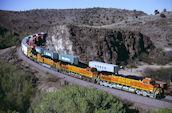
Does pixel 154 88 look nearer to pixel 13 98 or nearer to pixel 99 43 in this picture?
pixel 13 98

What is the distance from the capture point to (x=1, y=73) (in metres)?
21.3

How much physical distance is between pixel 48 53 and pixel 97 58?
1430 centimetres

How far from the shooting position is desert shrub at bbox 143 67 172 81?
1302 inches

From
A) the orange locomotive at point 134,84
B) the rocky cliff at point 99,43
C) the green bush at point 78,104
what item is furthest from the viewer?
the rocky cliff at point 99,43

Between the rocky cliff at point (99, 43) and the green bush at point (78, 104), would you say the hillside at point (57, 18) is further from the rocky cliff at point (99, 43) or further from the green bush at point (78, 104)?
the green bush at point (78, 104)

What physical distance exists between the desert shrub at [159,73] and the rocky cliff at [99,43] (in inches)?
372

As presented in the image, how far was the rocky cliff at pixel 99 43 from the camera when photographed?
43.3m

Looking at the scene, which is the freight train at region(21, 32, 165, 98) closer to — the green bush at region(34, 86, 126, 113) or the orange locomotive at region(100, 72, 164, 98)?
the orange locomotive at region(100, 72, 164, 98)

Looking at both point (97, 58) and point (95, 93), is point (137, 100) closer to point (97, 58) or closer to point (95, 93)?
point (95, 93)

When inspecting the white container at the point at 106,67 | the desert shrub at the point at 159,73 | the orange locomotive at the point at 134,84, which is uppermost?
the white container at the point at 106,67

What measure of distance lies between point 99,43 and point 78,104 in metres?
33.2

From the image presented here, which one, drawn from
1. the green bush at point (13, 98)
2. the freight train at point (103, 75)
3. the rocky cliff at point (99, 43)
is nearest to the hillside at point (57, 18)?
the rocky cliff at point (99, 43)

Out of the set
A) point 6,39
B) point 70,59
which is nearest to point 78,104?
point 70,59

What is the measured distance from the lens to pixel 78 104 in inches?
506
